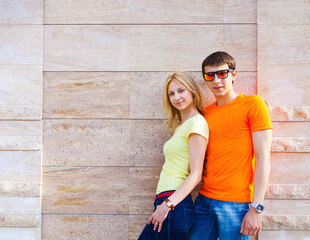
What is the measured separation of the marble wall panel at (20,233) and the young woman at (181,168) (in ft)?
4.49

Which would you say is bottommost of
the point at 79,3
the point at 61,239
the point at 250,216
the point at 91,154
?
the point at 61,239

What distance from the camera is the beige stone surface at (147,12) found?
353 cm

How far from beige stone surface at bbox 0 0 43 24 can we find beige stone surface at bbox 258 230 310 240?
3.37 meters

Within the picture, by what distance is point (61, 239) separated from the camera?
358 cm

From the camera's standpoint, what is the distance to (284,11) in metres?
3.47

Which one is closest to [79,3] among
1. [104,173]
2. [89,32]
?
[89,32]

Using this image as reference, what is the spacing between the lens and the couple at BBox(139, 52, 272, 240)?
106 inches

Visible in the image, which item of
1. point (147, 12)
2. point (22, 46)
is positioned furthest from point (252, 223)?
point (22, 46)

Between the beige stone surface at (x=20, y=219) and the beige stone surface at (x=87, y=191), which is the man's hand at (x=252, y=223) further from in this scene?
the beige stone surface at (x=20, y=219)

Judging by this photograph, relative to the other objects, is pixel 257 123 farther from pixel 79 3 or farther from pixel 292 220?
pixel 79 3

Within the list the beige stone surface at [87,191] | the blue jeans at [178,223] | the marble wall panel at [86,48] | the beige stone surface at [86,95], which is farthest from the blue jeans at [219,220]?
the marble wall panel at [86,48]

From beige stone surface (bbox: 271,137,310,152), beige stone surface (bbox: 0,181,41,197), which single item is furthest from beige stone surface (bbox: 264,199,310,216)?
beige stone surface (bbox: 0,181,41,197)

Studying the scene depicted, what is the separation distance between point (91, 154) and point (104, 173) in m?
0.26

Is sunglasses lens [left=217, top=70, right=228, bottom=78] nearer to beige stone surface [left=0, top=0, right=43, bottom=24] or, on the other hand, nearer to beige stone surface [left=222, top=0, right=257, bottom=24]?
beige stone surface [left=222, top=0, right=257, bottom=24]
